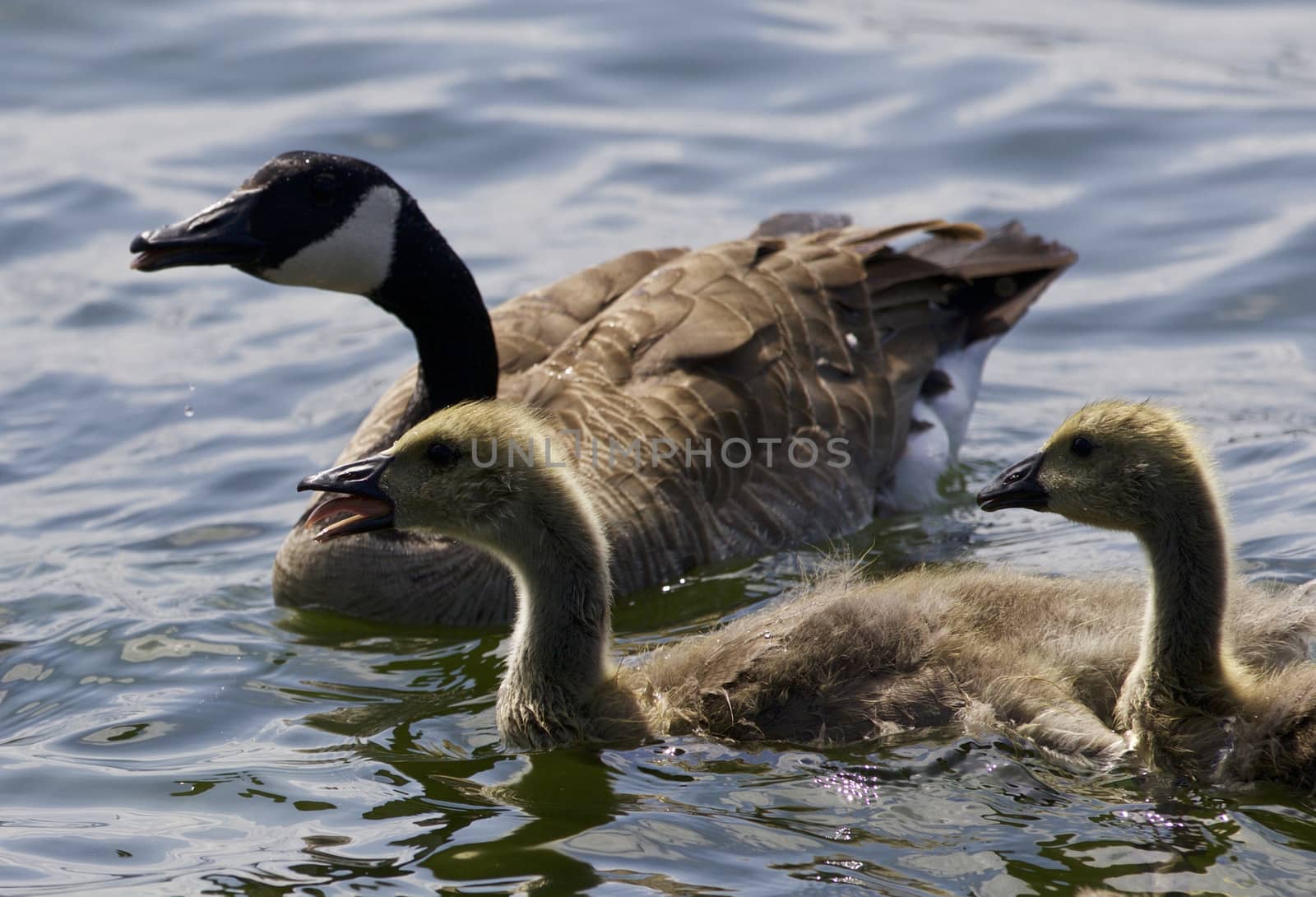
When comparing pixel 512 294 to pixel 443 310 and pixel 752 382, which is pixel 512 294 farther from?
pixel 443 310

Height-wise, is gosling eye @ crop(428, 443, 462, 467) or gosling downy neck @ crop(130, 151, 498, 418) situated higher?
gosling downy neck @ crop(130, 151, 498, 418)

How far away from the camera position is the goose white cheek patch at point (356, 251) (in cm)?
812

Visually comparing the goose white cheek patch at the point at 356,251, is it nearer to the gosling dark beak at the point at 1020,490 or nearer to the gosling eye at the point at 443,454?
the gosling eye at the point at 443,454

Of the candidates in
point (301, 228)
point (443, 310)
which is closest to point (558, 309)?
point (443, 310)

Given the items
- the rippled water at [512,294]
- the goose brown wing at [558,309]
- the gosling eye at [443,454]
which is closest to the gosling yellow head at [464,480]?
the gosling eye at [443,454]

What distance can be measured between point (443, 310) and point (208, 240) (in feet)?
3.50

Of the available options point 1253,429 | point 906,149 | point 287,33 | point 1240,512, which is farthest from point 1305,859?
point 287,33

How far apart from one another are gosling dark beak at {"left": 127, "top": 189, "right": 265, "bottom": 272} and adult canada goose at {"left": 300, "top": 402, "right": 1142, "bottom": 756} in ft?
5.88

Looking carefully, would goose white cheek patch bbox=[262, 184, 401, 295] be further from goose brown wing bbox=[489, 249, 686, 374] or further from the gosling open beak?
the gosling open beak

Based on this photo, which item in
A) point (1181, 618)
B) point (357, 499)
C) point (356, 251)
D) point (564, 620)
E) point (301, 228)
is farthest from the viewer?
point (356, 251)

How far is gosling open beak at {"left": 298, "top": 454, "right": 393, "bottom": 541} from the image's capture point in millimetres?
6395

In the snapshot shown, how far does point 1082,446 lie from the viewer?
6145 mm

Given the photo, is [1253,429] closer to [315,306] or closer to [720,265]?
[720,265]

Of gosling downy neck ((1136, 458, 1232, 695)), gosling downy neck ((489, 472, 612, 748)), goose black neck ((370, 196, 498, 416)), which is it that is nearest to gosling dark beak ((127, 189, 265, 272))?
goose black neck ((370, 196, 498, 416))
